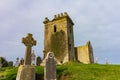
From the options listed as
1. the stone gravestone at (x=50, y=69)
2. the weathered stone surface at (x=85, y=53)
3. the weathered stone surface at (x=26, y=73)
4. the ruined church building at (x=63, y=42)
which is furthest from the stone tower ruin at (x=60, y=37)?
the weathered stone surface at (x=26, y=73)

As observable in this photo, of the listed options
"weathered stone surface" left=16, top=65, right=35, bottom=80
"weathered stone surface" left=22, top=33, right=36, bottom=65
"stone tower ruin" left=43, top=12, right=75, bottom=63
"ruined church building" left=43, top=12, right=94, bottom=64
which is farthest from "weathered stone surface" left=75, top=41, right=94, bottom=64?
"weathered stone surface" left=16, top=65, right=35, bottom=80

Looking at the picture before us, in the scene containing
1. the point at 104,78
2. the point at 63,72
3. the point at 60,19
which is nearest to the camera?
the point at 104,78

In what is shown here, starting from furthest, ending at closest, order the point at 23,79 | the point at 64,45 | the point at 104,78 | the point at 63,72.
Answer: the point at 64,45 → the point at 63,72 → the point at 104,78 → the point at 23,79

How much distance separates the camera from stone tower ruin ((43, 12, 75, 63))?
44.5 metres

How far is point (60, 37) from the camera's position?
45938 millimetres

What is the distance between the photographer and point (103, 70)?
23.0 m

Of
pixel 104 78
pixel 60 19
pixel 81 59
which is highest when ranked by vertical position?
pixel 60 19

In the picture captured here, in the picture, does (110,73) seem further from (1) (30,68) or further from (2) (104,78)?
(1) (30,68)

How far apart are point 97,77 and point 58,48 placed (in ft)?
83.9

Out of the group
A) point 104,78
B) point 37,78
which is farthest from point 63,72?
point 104,78

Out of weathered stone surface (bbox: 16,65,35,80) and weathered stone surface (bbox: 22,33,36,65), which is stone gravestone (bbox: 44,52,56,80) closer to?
weathered stone surface (bbox: 16,65,35,80)

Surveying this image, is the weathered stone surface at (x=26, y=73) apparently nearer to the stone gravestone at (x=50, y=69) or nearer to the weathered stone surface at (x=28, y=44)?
the stone gravestone at (x=50, y=69)

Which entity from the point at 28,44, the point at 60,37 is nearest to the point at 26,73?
the point at 28,44

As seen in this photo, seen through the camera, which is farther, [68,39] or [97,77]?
[68,39]
